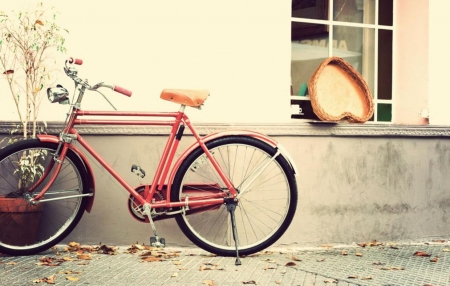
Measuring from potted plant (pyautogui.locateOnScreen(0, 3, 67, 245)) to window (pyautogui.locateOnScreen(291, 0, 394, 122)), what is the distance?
223 cm

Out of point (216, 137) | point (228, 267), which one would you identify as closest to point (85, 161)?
point (216, 137)

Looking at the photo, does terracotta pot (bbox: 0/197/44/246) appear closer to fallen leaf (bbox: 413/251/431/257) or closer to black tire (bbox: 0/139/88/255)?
black tire (bbox: 0/139/88/255)

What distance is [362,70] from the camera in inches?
271

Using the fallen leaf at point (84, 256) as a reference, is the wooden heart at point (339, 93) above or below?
above

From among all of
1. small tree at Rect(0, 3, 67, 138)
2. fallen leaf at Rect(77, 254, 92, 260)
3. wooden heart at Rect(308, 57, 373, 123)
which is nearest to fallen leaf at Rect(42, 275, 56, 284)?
fallen leaf at Rect(77, 254, 92, 260)

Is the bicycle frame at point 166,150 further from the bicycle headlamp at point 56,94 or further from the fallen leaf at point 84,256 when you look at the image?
the fallen leaf at point 84,256

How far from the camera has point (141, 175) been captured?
5164mm

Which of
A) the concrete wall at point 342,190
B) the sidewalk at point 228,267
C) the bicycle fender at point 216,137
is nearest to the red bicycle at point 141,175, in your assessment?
the bicycle fender at point 216,137

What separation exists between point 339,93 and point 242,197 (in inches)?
55.6

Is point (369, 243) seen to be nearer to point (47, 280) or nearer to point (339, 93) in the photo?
point (339, 93)

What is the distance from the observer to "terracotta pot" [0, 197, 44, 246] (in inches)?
211

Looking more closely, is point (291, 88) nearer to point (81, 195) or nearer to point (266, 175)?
point (266, 175)

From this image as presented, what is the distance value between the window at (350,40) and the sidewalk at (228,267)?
5.45 ft

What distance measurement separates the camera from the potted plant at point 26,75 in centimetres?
540
